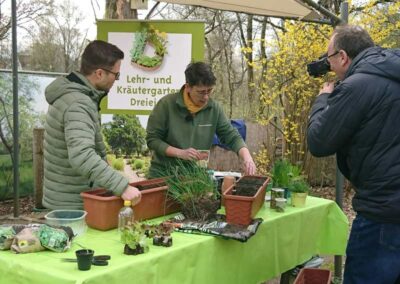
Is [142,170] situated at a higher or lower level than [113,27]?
lower

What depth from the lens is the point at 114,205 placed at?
210 cm

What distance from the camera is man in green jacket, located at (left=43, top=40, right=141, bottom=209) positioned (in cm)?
204

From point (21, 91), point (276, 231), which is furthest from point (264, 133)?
point (276, 231)

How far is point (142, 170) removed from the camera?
4414 mm

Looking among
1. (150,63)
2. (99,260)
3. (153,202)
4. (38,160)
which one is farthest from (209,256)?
(38,160)

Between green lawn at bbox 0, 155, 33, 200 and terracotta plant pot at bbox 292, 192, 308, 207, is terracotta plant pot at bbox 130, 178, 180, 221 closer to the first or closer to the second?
terracotta plant pot at bbox 292, 192, 308, 207

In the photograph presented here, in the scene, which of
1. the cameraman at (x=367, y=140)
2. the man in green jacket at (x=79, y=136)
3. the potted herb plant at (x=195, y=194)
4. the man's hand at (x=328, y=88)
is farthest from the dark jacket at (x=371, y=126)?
the man in green jacket at (x=79, y=136)

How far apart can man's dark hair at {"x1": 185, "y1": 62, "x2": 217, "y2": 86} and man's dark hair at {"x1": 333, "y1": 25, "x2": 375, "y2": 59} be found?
0.90m

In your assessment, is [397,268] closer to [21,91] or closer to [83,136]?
[83,136]

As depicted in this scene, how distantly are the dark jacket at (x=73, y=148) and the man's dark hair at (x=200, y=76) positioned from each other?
0.79 metres

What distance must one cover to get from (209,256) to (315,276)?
3.32 ft

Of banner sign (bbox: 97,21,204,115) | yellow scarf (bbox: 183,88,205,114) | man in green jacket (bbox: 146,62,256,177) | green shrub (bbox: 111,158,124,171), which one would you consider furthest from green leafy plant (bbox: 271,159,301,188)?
green shrub (bbox: 111,158,124,171)

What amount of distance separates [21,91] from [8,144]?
654mm

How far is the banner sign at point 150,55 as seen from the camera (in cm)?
410
